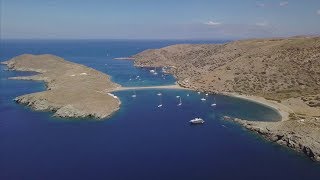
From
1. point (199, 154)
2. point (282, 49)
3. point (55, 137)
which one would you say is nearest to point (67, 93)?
point (55, 137)

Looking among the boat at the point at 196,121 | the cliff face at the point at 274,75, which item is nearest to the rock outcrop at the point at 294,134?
the boat at the point at 196,121

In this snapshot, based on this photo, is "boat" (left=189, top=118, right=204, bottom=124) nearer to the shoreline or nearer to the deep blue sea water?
the deep blue sea water

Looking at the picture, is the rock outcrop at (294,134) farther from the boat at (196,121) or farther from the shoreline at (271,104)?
the boat at (196,121)

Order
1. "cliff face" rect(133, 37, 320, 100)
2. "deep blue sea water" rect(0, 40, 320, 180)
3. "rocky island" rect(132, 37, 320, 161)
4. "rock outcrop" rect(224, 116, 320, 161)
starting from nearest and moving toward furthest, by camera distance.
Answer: "deep blue sea water" rect(0, 40, 320, 180), "rock outcrop" rect(224, 116, 320, 161), "rocky island" rect(132, 37, 320, 161), "cliff face" rect(133, 37, 320, 100)

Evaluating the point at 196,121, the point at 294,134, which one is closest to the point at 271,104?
the point at 196,121

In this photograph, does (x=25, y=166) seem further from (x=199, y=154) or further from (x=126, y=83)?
(x=126, y=83)

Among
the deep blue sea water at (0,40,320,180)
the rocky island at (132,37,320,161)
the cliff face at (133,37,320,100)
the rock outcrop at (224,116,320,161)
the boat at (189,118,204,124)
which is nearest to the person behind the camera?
the deep blue sea water at (0,40,320,180)

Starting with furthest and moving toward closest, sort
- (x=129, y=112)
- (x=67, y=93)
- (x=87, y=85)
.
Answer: (x=87, y=85)
(x=67, y=93)
(x=129, y=112)

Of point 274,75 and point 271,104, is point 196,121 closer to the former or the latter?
point 271,104

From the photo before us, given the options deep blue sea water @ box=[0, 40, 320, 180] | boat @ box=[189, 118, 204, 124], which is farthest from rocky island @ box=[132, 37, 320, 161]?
boat @ box=[189, 118, 204, 124]
